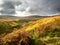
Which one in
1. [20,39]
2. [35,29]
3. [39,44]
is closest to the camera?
[39,44]

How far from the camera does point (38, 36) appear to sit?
75125mm

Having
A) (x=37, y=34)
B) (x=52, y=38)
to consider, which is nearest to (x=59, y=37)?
(x=52, y=38)

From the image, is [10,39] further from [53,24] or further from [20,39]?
[53,24]

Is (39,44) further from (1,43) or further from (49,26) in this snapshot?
(49,26)

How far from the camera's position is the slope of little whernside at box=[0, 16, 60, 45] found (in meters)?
67.8

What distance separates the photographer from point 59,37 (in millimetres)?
74750

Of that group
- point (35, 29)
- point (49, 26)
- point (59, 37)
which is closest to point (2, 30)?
point (35, 29)

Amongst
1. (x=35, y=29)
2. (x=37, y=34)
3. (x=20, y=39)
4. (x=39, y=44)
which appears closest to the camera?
(x=39, y=44)

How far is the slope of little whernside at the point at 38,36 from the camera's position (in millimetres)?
67756

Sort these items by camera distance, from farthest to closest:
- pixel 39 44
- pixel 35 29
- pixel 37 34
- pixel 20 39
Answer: pixel 35 29, pixel 37 34, pixel 20 39, pixel 39 44

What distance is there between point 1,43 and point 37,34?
54.2ft

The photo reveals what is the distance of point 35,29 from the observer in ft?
270

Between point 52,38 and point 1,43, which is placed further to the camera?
point 52,38

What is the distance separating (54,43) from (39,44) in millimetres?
6721
